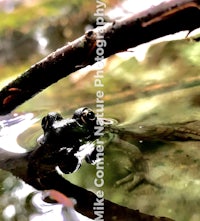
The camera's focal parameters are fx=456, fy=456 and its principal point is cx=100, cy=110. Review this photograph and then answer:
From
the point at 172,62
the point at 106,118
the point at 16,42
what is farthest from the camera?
the point at 16,42

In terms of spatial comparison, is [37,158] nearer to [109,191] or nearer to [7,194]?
[7,194]

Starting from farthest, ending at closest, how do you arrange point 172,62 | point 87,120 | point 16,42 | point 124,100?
point 16,42
point 172,62
point 124,100
point 87,120

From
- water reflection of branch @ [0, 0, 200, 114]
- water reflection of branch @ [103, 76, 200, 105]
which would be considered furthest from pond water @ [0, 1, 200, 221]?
water reflection of branch @ [0, 0, 200, 114]

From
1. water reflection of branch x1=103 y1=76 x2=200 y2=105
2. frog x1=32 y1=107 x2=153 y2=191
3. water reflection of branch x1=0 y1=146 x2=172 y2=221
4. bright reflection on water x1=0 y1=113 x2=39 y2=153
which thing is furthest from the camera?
water reflection of branch x1=103 y1=76 x2=200 y2=105

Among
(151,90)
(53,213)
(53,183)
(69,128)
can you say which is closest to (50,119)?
(69,128)

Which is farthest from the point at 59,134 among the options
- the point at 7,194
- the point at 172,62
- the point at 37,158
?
the point at 172,62

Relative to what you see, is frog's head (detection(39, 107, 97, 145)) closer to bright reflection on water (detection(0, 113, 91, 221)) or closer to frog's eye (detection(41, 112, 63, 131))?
frog's eye (detection(41, 112, 63, 131))

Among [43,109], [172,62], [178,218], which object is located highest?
[172,62]
